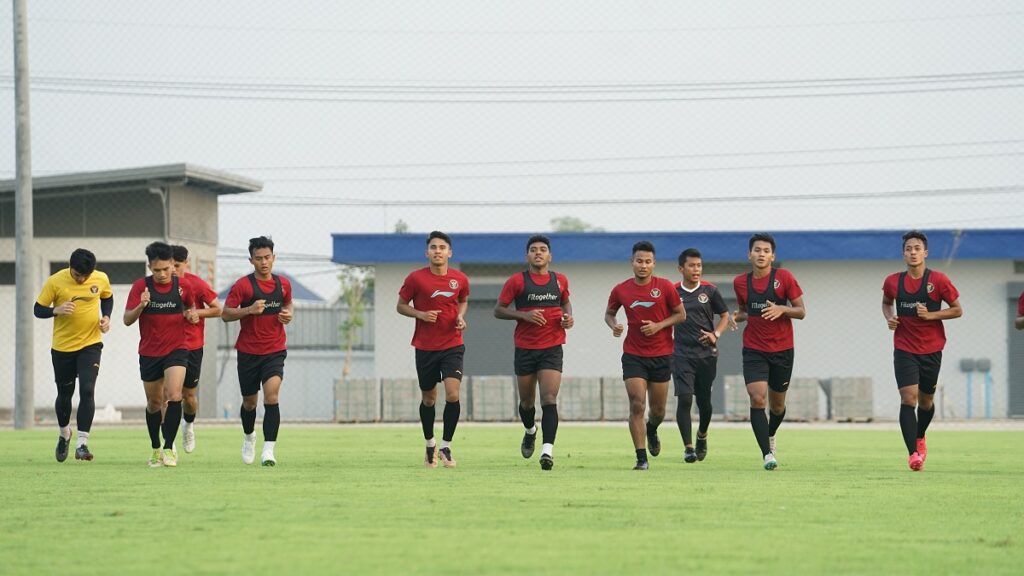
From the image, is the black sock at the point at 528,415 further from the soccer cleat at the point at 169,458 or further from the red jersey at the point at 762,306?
the soccer cleat at the point at 169,458

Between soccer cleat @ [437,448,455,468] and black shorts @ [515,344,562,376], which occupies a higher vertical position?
black shorts @ [515,344,562,376]

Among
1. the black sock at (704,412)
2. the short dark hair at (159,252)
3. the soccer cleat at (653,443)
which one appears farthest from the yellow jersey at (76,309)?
the black sock at (704,412)

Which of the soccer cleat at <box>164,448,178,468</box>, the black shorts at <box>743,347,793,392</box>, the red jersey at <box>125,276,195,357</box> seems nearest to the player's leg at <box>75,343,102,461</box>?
the red jersey at <box>125,276,195,357</box>

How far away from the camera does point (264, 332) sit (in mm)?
14977

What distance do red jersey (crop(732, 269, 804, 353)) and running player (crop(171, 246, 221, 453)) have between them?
5238mm

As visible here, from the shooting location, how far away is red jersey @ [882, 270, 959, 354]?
577 inches

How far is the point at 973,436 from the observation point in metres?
24.8

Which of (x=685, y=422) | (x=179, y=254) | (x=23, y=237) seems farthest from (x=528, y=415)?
(x=23, y=237)

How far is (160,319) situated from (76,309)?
1734mm

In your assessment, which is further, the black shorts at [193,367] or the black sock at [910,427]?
the black shorts at [193,367]

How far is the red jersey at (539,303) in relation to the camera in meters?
14.7

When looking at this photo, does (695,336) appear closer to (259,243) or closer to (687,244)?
(259,243)

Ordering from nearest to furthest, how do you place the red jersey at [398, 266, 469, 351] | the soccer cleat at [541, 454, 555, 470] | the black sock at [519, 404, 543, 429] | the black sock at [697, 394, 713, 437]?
the soccer cleat at [541, 454, 555, 470], the red jersey at [398, 266, 469, 351], the black sock at [519, 404, 543, 429], the black sock at [697, 394, 713, 437]

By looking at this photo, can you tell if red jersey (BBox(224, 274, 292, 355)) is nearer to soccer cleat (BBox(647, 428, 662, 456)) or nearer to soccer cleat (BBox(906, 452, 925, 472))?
soccer cleat (BBox(647, 428, 662, 456))
